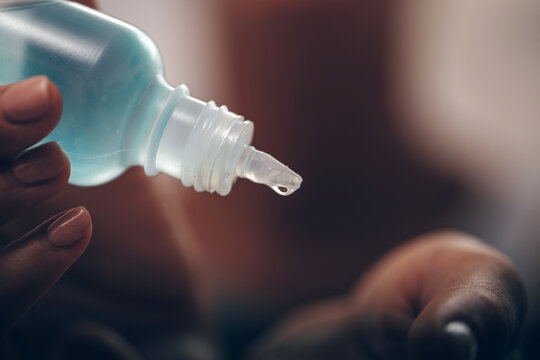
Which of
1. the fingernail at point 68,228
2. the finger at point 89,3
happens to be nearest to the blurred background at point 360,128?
the finger at point 89,3

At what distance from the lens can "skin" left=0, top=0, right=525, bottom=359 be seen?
258mm

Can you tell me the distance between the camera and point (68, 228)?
264 mm

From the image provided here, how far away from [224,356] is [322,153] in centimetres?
48

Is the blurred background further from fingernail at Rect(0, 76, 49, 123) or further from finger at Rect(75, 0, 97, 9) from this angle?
fingernail at Rect(0, 76, 49, 123)

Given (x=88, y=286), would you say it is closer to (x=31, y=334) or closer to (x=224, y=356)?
(x=31, y=334)

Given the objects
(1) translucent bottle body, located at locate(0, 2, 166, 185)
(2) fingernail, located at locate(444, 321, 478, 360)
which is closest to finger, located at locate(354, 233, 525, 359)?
(2) fingernail, located at locate(444, 321, 478, 360)

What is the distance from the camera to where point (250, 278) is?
0.91m

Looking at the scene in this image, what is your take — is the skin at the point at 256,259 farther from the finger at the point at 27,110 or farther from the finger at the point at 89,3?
the finger at the point at 89,3

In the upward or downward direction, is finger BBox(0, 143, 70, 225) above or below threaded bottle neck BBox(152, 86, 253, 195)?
below

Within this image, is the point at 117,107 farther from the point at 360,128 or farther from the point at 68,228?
the point at 360,128

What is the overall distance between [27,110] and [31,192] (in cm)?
5

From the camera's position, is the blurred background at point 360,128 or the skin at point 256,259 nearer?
the skin at point 256,259

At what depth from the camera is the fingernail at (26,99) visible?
22cm

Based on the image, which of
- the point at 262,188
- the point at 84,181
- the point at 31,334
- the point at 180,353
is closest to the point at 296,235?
the point at 262,188
